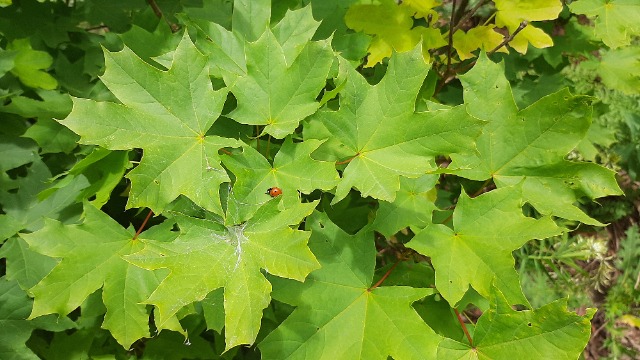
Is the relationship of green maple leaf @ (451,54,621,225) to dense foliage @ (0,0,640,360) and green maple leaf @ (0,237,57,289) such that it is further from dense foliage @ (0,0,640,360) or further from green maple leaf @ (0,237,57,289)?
green maple leaf @ (0,237,57,289)

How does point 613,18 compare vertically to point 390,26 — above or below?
below

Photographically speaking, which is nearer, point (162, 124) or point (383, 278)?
point (162, 124)

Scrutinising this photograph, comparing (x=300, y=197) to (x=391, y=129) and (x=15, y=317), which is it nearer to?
(x=391, y=129)

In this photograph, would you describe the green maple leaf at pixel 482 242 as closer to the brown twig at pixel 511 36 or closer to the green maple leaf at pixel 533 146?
the green maple leaf at pixel 533 146

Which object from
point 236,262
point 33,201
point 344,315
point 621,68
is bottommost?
point 621,68

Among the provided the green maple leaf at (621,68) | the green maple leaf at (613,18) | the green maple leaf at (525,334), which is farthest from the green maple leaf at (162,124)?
the green maple leaf at (621,68)

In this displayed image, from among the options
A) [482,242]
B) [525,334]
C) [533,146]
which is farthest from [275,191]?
[533,146]
